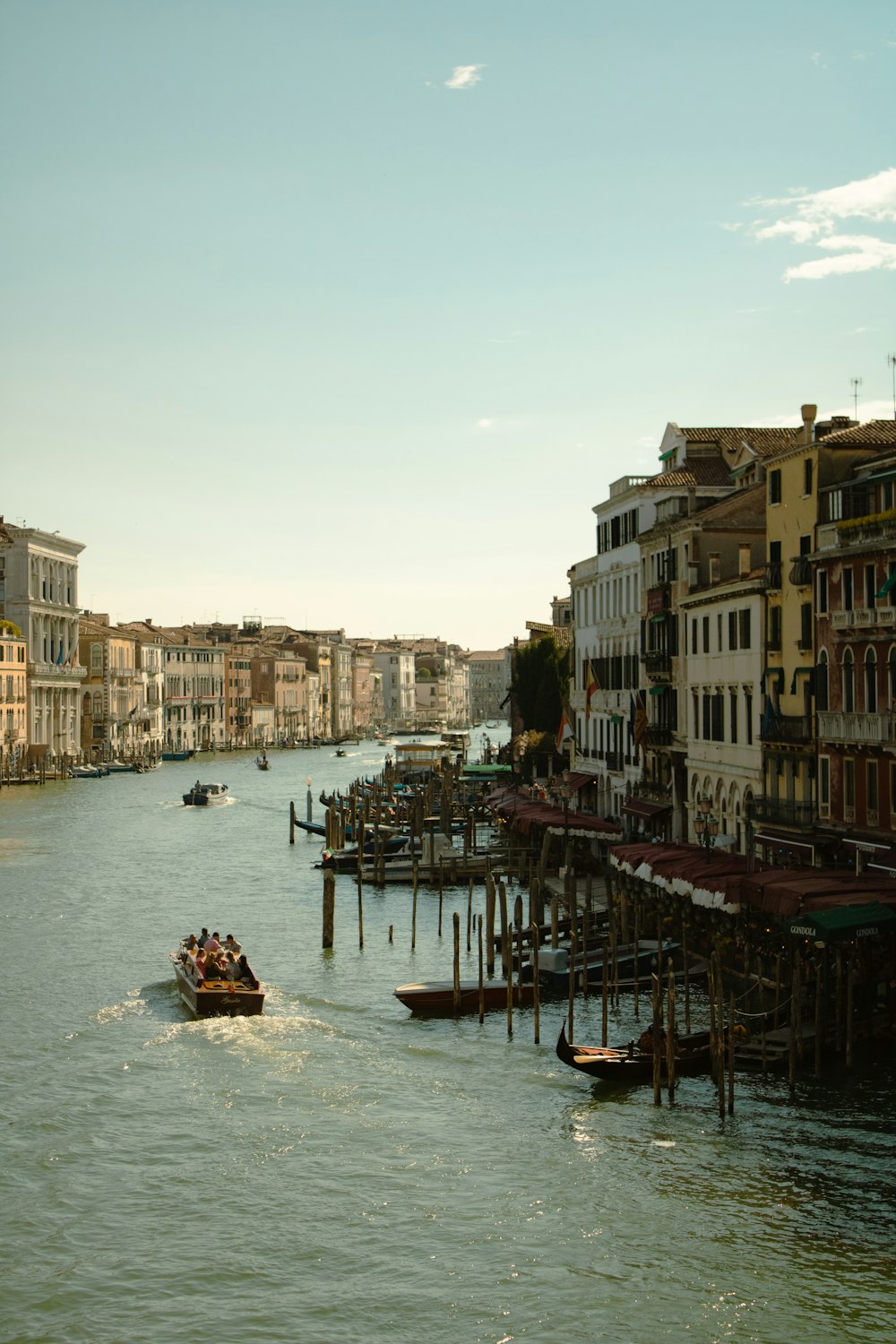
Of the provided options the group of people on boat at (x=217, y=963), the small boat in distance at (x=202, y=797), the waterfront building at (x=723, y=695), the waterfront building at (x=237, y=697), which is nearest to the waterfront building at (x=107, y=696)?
the waterfront building at (x=237, y=697)

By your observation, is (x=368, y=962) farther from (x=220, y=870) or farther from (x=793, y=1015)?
(x=220, y=870)

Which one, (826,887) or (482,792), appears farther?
(482,792)

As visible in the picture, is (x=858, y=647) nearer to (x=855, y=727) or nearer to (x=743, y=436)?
(x=855, y=727)

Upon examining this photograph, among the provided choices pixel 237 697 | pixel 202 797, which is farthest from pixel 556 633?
pixel 237 697

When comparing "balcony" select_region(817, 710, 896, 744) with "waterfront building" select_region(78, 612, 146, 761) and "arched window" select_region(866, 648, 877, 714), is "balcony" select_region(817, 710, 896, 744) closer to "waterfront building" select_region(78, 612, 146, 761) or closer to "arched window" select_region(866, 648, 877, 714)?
"arched window" select_region(866, 648, 877, 714)

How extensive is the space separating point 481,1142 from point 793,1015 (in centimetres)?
388

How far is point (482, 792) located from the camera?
199ft

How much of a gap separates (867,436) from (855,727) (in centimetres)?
474

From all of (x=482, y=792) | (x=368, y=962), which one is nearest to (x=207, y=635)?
(x=482, y=792)

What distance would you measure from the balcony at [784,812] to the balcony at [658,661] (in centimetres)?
767

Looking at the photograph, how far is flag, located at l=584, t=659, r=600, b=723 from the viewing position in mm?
39812

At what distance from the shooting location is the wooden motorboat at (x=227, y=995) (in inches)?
908

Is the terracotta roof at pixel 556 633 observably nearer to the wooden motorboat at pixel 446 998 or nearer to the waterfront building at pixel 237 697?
the wooden motorboat at pixel 446 998

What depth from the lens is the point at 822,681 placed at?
25.4 m
